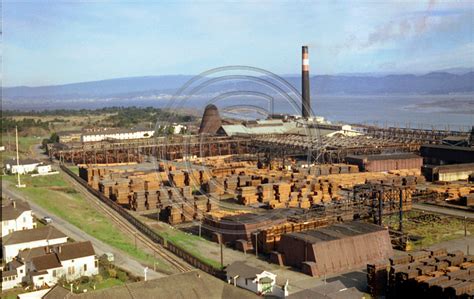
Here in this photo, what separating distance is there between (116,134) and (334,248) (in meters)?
37.1

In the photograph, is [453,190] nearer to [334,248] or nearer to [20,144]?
[334,248]

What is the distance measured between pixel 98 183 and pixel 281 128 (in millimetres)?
21698

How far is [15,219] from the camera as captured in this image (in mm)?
17375

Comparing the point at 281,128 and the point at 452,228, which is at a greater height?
the point at 281,128

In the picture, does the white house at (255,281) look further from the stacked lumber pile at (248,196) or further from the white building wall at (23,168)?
the white building wall at (23,168)

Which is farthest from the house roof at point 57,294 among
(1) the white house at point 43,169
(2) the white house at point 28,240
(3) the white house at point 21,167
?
(3) the white house at point 21,167

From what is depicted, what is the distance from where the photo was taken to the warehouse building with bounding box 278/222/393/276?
1400cm

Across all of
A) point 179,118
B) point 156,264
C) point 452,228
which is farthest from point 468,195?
point 179,118

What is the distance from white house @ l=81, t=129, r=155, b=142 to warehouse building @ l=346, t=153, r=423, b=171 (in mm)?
23555

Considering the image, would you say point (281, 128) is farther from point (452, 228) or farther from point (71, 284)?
point (71, 284)

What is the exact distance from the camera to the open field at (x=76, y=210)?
16453 mm

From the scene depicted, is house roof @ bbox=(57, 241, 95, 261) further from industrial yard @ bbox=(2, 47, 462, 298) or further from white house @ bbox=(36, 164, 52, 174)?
white house @ bbox=(36, 164, 52, 174)

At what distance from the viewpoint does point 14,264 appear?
46.4ft

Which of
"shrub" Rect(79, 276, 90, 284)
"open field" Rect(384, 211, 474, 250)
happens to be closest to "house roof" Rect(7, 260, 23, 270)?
"shrub" Rect(79, 276, 90, 284)
